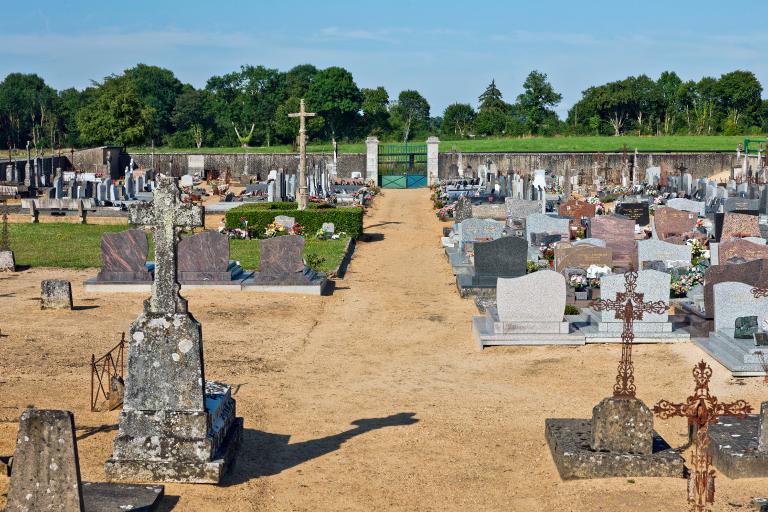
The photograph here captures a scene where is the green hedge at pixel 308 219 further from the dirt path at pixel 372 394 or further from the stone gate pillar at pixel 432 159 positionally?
the stone gate pillar at pixel 432 159

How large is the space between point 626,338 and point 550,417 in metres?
1.55

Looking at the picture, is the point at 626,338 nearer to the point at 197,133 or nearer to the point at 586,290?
the point at 586,290

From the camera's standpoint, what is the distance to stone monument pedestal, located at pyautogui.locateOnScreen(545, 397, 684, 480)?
9641 mm

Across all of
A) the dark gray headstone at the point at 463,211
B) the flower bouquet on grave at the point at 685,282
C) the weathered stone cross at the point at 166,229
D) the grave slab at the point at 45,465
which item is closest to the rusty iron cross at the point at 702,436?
the weathered stone cross at the point at 166,229

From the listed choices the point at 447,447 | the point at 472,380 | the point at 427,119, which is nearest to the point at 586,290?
the point at 472,380

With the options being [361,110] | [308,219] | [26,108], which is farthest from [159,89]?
[308,219]

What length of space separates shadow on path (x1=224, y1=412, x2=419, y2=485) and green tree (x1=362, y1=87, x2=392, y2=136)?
3029 inches

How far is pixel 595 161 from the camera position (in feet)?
186

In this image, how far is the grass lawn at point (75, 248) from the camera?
23688 millimetres

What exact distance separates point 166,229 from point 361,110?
8511 cm

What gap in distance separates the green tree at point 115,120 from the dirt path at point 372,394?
51955 millimetres

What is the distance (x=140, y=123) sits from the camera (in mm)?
72000

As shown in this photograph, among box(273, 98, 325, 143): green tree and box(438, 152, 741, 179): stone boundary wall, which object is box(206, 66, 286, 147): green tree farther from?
box(438, 152, 741, 179): stone boundary wall

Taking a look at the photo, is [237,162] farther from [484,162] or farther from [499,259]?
[499,259]
